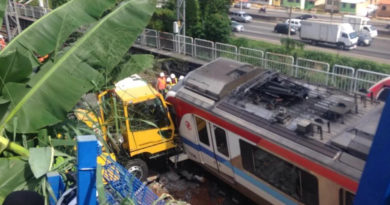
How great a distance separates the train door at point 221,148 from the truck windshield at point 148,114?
61.8 inches

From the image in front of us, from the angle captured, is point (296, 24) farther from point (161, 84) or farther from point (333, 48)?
point (161, 84)

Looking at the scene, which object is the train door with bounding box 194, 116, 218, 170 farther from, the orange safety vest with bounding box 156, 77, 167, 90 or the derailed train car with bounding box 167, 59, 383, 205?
the orange safety vest with bounding box 156, 77, 167, 90

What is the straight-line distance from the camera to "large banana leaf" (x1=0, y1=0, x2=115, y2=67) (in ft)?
14.6

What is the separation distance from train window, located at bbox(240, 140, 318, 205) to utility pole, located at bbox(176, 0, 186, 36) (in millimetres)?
14262

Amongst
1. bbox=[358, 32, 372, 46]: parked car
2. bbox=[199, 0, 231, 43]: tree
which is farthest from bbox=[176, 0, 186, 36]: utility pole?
bbox=[358, 32, 372, 46]: parked car

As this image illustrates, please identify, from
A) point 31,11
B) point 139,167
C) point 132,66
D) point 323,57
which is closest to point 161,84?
point 139,167

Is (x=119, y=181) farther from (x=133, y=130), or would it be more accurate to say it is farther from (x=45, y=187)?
(x=133, y=130)

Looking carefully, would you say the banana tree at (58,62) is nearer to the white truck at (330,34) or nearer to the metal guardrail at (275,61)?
the metal guardrail at (275,61)

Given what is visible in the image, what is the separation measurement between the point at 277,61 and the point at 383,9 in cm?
4472

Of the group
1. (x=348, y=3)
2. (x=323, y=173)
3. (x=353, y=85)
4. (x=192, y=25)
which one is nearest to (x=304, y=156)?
(x=323, y=173)

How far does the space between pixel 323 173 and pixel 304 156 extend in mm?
413

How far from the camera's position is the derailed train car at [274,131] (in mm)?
6160

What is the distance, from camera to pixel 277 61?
618 inches

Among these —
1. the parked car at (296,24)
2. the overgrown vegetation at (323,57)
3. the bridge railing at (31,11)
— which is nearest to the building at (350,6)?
the parked car at (296,24)
